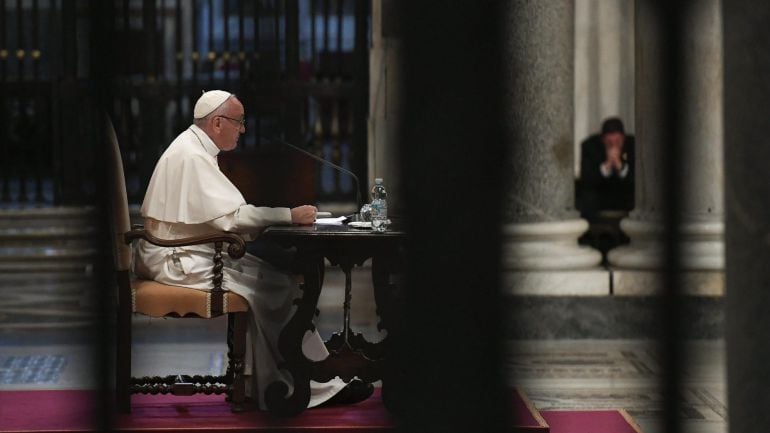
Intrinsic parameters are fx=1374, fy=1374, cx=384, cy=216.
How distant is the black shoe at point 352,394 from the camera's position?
5.04 metres

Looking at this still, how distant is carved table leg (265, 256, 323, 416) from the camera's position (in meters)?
4.81

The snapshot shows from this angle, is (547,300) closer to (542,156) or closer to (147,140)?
(542,156)

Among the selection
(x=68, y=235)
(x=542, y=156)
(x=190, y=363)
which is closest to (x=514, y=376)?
(x=190, y=363)

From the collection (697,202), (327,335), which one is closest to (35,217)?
(327,335)

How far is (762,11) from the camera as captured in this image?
3.98 ft

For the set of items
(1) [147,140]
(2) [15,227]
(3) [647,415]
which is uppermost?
(1) [147,140]

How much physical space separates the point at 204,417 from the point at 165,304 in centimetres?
42

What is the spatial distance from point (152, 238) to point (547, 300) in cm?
295

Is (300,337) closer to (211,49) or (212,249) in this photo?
(212,249)

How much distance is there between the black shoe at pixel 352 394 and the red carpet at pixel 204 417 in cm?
3

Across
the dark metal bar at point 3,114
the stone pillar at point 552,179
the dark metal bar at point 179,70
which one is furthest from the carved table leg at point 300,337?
the dark metal bar at point 179,70

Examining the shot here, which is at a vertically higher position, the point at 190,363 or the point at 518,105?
the point at 518,105

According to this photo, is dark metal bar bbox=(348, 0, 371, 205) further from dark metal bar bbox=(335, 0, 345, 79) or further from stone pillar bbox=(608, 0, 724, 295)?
stone pillar bbox=(608, 0, 724, 295)

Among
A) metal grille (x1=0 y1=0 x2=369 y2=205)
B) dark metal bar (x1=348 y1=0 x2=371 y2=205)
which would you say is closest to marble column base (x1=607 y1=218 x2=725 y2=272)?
dark metal bar (x1=348 y1=0 x2=371 y2=205)
